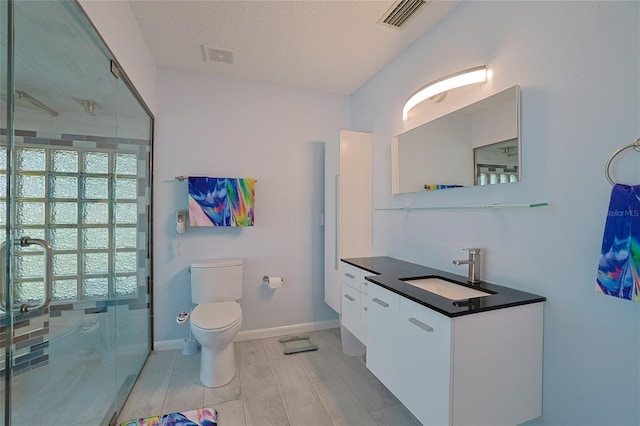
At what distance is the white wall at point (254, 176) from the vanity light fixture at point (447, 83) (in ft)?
4.22

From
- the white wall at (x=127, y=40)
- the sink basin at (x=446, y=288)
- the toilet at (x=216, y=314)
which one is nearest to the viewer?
the white wall at (x=127, y=40)

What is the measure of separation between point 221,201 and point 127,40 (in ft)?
4.19

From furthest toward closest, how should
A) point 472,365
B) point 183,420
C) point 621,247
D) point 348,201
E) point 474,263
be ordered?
point 348,201 → point 183,420 → point 474,263 → point 472,365 → point 621,247

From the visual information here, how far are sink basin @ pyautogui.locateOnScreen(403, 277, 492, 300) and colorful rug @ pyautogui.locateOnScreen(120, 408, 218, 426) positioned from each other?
144 centimetres

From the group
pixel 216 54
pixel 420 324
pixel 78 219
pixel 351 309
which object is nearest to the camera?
pixel 420 324

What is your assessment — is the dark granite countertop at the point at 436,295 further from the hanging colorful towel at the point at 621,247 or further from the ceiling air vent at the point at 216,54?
the ceiling air vent at the point at 216,54

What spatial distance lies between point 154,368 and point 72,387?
→ 3.15 feet

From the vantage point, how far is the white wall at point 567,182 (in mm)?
1026

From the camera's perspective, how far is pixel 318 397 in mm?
1835

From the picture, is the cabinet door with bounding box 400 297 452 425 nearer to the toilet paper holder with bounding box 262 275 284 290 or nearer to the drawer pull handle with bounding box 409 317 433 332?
the drawer pull handle with bounding box 409 317 433 332

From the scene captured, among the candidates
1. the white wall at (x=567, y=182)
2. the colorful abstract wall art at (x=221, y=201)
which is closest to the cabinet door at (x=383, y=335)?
the white wall at (x=567, y=182)

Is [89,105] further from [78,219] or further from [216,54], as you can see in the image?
[216,54]

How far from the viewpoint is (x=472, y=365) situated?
1136 millimetres

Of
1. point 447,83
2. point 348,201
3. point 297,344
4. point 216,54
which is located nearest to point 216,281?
point 297,344
